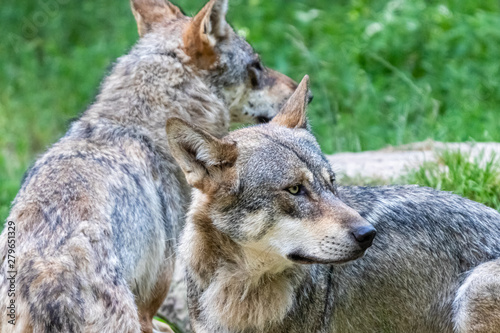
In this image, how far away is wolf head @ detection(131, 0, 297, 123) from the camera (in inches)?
239

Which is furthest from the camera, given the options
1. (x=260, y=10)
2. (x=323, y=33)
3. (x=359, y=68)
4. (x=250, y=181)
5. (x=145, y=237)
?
(x=260, y=10)

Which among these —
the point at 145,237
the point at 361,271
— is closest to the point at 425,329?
the point at 361,271

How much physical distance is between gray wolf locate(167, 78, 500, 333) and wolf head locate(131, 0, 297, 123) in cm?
131

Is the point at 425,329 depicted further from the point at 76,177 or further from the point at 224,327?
the point at 76,177

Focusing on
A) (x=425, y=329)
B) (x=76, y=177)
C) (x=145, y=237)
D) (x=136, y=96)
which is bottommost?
(x=425, y=329)

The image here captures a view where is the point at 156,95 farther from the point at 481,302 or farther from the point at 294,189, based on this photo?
the point at 481,302

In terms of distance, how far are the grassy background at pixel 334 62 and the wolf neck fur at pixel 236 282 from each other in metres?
3.04

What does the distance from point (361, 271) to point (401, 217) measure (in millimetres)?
461

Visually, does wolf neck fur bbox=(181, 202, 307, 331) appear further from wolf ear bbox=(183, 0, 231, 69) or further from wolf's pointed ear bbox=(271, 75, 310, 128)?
wolf ear bbox=(183, 0, 231, 69)

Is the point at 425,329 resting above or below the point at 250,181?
below

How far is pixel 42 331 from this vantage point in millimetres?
4336

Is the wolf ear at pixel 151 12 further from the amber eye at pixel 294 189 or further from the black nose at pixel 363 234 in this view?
the black nose at pixel 363 234

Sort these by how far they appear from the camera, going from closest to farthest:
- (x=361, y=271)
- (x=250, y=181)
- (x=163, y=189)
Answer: (x=250, y=181) < (x=361, y=271) < (x=163, y=189)

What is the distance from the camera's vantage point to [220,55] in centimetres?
617
